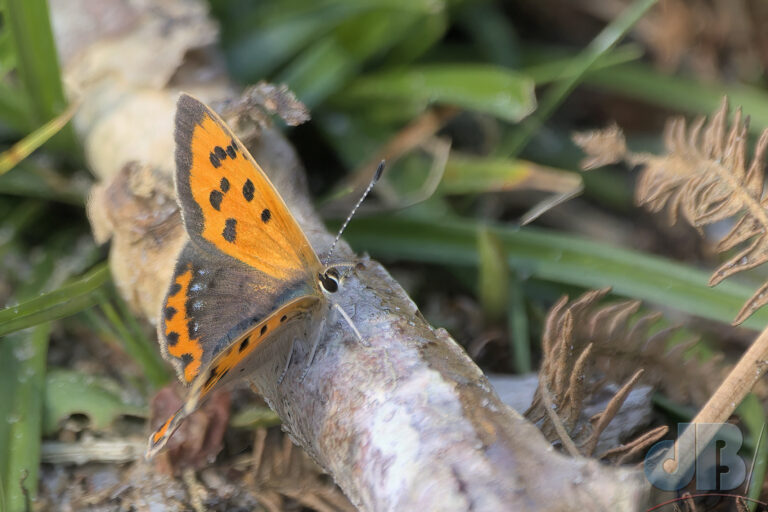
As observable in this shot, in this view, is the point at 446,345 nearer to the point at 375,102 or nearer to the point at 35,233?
the point at 375,102

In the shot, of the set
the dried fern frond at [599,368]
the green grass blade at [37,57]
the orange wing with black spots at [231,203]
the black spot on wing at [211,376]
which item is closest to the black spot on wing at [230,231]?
the orange wing with black spots at [231,203]

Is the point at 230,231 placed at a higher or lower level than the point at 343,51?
lower

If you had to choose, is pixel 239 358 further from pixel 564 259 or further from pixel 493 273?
pixel 564 259

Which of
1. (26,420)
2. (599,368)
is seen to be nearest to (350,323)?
(599,368)

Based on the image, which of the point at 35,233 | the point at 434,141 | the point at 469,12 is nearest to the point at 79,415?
the point at 35,233

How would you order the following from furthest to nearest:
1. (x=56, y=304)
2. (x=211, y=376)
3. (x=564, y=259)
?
(x=564, y=259)
(x=56, y=304)
(x=211, y=376)

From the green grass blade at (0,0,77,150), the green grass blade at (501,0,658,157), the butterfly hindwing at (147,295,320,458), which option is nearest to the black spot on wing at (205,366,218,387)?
the butterfly hindwing at (147,295,320,458)

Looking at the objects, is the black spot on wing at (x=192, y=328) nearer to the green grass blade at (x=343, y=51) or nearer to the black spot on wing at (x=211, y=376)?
the black spot on wing at (x=211, y=376)

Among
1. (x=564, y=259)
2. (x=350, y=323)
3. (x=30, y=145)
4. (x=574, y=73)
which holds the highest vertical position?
(x=30, y=145)
